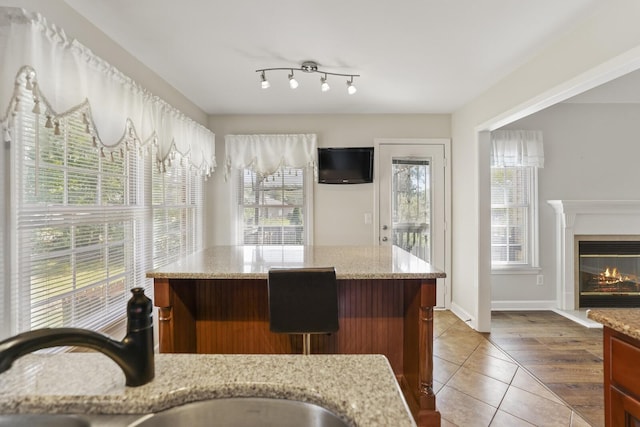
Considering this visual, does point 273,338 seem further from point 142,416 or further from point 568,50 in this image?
point 568,50

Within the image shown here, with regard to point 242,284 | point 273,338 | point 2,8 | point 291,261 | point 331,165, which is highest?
point 2,8

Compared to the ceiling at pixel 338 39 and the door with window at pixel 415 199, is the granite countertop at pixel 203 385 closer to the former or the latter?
the ceiling at pixel 338 39

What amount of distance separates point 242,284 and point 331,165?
2271mm

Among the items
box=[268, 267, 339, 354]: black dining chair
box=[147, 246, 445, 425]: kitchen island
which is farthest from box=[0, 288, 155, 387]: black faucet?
box=[147, 246, 445, 425]: kitchen island

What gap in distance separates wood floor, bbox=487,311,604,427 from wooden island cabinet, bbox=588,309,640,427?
1142mm

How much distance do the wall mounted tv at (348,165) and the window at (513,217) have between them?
1.53 m

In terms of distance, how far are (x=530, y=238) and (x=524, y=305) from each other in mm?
819

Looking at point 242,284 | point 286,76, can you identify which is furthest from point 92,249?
point 286,76

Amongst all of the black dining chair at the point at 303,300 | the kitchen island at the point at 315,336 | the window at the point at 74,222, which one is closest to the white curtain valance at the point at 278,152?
the window at the point at 74,222

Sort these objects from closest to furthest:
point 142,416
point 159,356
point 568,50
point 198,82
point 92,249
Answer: point 142,416 → point 159,356 → point 92,249 → point 568,50 → point 198,82

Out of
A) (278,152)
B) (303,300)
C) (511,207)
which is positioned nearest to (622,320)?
(303,300)

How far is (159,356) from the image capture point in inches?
31.9

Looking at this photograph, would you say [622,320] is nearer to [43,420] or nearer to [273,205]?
[43,420]

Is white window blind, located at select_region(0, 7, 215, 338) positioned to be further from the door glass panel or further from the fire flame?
the fire flame
